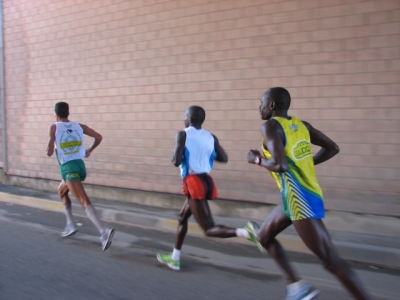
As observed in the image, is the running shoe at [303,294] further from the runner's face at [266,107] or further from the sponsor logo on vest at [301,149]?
the runner's face at [266,107]

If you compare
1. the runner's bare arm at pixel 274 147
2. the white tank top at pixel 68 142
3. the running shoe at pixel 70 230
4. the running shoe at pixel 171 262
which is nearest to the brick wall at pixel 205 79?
the running shoe at pixel 70 230

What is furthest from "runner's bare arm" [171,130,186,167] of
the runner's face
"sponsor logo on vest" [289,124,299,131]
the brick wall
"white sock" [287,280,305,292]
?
the brick wall

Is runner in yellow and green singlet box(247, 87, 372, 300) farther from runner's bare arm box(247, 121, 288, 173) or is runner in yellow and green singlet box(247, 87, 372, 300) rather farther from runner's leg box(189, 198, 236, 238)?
runner's leg box(189, 198, 236, 238)

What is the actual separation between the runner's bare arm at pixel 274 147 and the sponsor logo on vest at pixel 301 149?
15 cm

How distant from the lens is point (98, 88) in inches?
359

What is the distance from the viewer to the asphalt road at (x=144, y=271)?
175 inches

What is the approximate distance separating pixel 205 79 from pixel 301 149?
14.1ft

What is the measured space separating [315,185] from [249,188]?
370 cm

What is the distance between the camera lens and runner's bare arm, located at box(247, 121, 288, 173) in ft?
11.1

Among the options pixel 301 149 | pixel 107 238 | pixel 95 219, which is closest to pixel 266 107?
pixel 301 149

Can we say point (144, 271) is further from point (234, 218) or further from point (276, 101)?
point (276, 101)

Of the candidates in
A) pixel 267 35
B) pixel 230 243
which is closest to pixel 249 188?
pixel 230 243

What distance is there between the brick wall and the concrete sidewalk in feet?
0.72

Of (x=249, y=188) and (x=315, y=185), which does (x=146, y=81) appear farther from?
(x=315, y=185)
